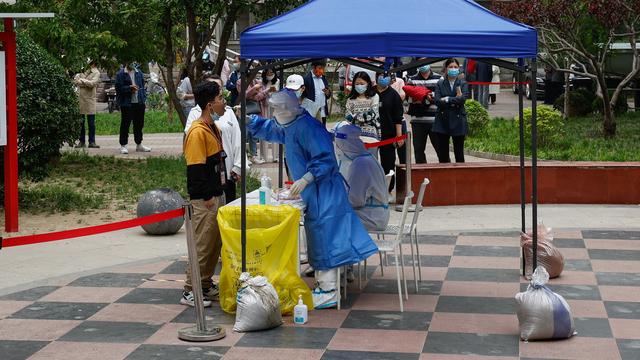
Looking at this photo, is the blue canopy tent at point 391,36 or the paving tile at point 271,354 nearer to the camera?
the paving tile at point 271,354

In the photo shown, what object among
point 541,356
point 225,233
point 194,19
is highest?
point 194,19

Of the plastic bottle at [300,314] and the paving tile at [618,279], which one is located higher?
the plastic bottle at [300,314]

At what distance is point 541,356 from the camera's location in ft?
24.8

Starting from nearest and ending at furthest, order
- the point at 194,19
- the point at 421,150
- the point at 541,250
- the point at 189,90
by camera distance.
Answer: the point at 541,250 < the point at 421,150 < the point at 194,19 < the point at 189,90

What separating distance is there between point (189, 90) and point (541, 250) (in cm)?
959

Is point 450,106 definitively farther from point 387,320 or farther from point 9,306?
point 9,306

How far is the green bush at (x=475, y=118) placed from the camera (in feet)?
68.4

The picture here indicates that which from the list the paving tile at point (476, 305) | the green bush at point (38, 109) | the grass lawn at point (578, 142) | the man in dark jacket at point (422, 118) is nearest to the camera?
the paving tile at point (476, 305)

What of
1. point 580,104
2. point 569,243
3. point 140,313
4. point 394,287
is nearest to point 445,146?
point 569,243

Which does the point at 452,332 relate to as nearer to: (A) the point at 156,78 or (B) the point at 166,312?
(B) the point at 166,312

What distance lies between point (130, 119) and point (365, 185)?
1133 cm

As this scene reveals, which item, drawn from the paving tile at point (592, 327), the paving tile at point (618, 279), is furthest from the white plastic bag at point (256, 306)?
the paving tile at point (618, 279)

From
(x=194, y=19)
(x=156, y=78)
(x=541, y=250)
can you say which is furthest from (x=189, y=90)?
(x=156, y=78)

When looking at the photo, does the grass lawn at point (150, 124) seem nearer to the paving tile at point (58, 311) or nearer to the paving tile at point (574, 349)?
the paving tile at point (58, 311)
